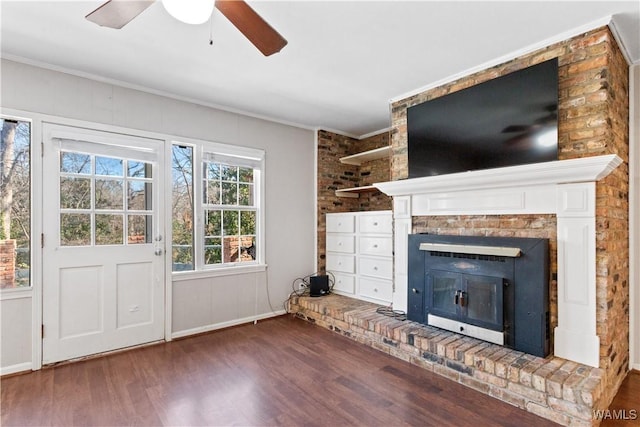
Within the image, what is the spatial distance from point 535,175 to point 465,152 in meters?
0.63

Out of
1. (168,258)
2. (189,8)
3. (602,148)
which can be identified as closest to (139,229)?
(168,258)

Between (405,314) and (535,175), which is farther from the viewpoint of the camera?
(405,314)

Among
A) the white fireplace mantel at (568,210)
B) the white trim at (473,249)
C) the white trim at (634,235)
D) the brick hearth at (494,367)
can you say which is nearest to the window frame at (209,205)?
the brick hearth at (494,367)

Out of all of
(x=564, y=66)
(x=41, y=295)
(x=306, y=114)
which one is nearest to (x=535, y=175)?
(x=564, y=66)

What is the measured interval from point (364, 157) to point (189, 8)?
352 cm

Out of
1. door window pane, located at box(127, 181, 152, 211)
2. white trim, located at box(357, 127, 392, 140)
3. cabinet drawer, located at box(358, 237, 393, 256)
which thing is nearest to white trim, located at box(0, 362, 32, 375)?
door window pane, located at box(127, 181, 152, 211)

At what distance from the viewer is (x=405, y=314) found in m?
3.36

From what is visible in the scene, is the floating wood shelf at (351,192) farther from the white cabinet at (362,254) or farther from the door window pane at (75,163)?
the door window pane at (75,163)

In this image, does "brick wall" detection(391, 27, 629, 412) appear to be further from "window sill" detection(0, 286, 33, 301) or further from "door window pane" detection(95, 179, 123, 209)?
"window sill" detection(0, 286, 33, 301)

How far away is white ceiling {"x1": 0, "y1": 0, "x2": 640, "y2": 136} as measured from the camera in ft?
6.85

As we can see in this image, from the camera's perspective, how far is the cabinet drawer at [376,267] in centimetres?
386

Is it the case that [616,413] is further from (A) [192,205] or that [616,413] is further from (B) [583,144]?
(A) [192,205]

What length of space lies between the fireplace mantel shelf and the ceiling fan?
6.00 ft

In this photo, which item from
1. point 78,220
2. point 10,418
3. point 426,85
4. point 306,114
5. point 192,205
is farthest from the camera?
point 306,114
